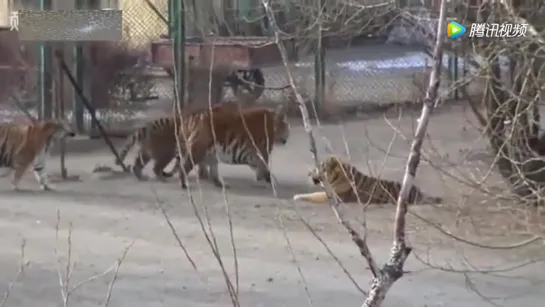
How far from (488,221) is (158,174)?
3.38m

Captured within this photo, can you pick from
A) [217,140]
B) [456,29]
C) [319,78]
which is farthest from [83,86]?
[456,29]

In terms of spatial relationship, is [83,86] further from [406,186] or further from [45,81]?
[406,186]

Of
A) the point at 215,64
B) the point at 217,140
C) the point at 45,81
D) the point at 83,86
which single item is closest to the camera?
the point at 217,140

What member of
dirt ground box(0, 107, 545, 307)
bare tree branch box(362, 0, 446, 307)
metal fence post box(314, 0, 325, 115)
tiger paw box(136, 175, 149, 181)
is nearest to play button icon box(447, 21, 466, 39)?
dirt ground box(0, 107, 545, 307)

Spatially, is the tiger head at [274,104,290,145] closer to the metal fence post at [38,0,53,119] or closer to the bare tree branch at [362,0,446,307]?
the metal fence post at [38,0,53,119]

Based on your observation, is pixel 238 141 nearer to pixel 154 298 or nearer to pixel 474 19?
pixel 474 19

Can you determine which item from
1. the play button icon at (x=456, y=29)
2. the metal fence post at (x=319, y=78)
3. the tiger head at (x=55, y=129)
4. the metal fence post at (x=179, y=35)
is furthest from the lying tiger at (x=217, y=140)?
the metal fence post at (x=319, y=78)

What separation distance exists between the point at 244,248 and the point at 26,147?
300 centimetres

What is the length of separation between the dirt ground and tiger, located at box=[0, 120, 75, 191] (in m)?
0.19

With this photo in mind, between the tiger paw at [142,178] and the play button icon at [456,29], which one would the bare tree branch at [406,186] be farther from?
the tiger paw at [142,178]

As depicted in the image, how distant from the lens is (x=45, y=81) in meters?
11.1

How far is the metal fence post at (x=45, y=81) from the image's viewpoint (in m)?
11.1

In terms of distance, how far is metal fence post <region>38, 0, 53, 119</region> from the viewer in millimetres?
11141

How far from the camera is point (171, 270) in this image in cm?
568
